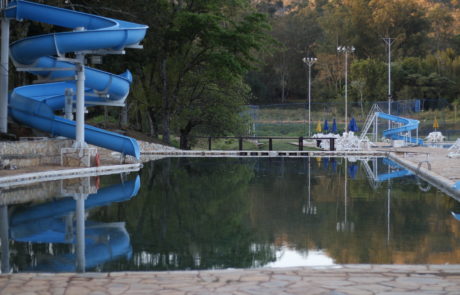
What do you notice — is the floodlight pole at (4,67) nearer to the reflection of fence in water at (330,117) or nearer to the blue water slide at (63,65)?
the blue water slide at (63,65)

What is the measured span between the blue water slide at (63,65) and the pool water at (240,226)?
4808 mm

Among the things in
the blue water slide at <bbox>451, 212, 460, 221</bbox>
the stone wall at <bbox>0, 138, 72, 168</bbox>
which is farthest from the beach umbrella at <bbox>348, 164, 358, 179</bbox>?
the stone wall at <bbox>0, 138, 72, 168</bbox>

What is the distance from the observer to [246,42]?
34.5 meters

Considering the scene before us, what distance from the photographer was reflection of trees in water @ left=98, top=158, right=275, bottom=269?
7.69m

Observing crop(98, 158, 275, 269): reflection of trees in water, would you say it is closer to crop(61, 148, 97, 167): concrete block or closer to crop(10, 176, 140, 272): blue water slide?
crop(10, 176, 140, 272): blue water slide

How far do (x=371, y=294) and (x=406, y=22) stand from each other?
70.6 m

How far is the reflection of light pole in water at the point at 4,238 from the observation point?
23.4 feet

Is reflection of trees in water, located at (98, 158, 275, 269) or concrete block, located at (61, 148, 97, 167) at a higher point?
concrete block, located at (61, 148, 97, 167)

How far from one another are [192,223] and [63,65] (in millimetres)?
14712

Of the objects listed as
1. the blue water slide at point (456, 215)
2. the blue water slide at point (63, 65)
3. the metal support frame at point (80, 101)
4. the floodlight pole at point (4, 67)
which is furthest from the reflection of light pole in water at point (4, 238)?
the floodlight pole at point (4, 67)

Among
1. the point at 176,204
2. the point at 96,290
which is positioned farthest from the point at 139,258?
the point at 176,204

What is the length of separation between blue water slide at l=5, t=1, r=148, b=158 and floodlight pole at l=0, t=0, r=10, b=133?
16.0 inches

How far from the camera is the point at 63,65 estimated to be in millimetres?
23672

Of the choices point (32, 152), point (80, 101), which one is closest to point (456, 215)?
point (80, 101)
